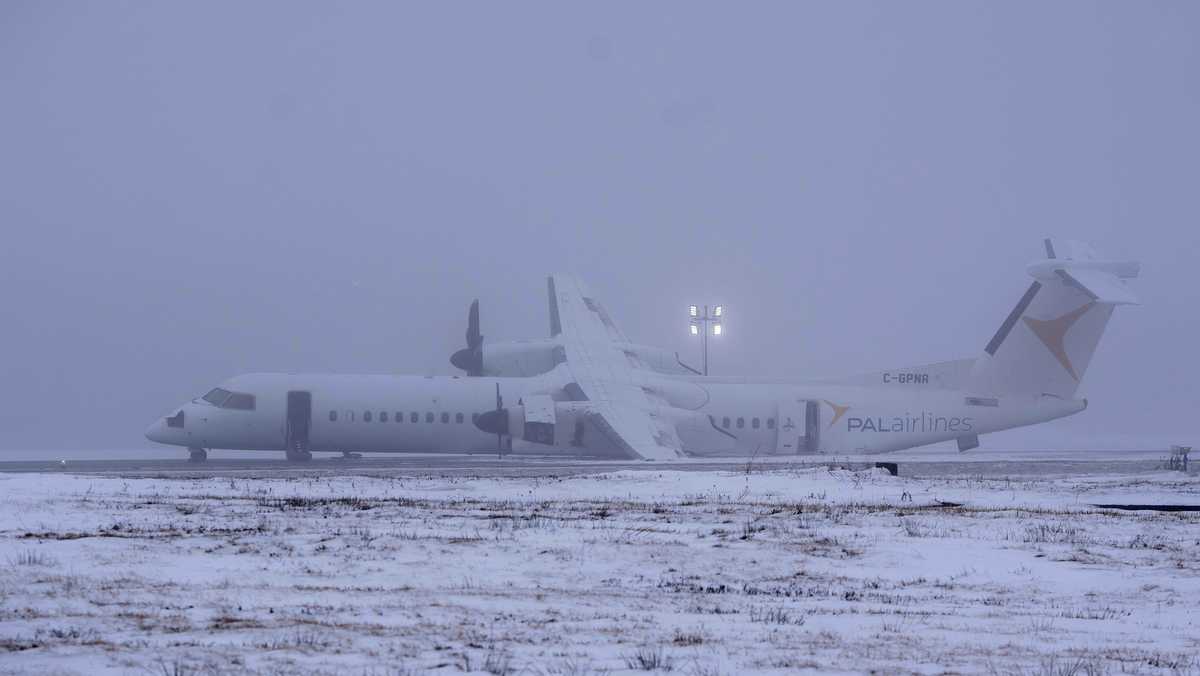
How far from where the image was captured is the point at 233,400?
146 feet

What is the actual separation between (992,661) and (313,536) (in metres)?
9.03

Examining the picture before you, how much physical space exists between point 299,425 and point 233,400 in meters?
2.88

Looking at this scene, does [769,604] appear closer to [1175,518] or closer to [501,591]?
[501,591]

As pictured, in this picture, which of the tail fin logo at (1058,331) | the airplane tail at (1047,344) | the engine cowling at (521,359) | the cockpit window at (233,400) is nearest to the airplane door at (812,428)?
the airplane tail at (1047,344)

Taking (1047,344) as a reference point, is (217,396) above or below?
below

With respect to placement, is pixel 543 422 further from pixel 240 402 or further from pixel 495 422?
pixel 240 402

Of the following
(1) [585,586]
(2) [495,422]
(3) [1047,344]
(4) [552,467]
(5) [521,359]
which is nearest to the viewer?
(1) [585,586]

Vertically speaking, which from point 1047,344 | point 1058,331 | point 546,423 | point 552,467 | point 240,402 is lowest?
point 552,467

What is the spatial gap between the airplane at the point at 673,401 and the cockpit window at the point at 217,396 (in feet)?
0.18

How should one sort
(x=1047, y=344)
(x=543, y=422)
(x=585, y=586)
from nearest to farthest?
(x=585, y=586) < (x=543, y=422) < (x=1047, y=344)

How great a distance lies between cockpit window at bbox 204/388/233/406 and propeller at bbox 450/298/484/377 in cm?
992

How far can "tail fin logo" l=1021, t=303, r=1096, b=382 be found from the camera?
4709 cm

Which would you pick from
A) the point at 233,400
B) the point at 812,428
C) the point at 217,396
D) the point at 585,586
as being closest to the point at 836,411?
the point at 812,428

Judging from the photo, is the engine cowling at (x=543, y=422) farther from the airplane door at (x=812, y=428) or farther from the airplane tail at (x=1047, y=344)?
the airplane tail at (x=1047, y=344)
